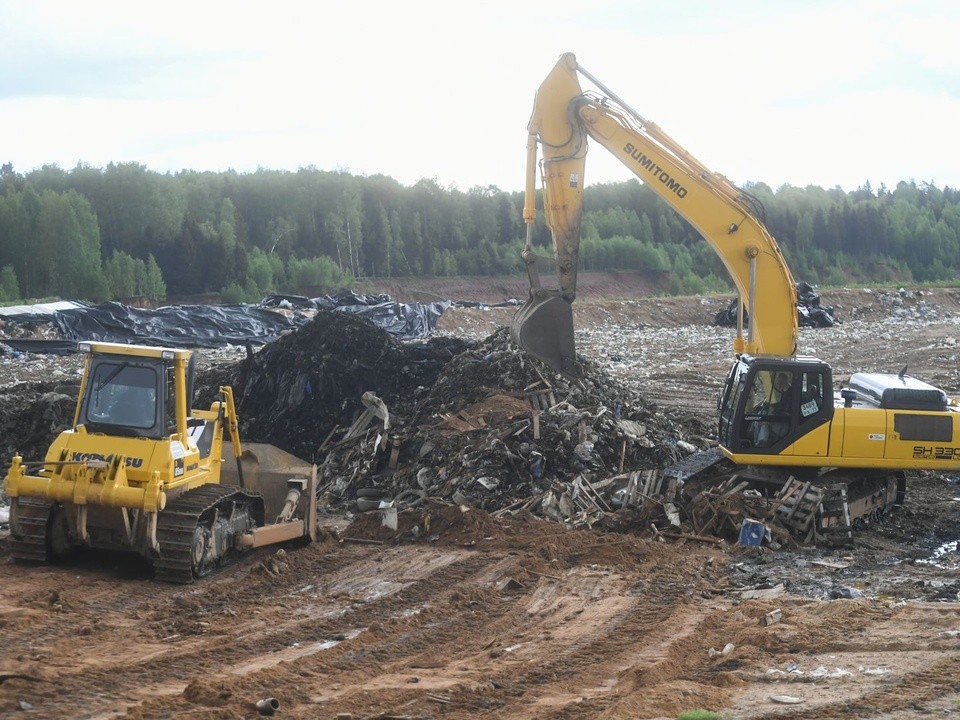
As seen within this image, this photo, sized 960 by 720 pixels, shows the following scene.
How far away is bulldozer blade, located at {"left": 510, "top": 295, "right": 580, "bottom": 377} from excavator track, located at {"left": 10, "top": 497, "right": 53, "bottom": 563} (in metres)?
6.09

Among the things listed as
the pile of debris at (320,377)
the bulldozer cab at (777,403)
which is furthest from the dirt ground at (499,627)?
the pile of debris at (320,377)

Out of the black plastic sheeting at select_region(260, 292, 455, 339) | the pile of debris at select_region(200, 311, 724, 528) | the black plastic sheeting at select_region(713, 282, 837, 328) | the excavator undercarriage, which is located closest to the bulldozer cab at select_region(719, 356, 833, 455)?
the excavator undercarriage

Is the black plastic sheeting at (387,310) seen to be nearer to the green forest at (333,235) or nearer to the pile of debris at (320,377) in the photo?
the green forest at (333,235)

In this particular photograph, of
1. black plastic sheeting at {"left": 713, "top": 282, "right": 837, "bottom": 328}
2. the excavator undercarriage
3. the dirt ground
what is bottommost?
the dirt ground

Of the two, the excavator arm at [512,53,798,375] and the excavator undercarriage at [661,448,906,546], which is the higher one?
the excavator arm at [512,53,798,375]

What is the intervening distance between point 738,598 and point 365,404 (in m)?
6.87

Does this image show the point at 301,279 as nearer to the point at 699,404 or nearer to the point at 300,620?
the point at 699,404

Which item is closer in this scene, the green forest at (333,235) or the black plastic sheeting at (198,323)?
the black plastic sheeting at (198,323)

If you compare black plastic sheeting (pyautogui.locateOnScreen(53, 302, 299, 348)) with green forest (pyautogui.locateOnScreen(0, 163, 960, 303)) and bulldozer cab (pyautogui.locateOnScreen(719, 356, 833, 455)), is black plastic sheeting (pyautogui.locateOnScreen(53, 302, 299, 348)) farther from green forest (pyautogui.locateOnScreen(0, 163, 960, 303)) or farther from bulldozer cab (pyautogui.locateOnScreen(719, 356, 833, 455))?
bulldozer cab (pyautogui.locateOnScreen(719, 356, 833, 455))

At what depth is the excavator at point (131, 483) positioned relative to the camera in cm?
862

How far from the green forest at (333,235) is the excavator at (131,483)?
113 ft

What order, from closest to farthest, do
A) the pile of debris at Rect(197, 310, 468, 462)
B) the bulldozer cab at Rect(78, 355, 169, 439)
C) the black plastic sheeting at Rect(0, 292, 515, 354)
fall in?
the bulldozer cab at Rect(78, 355, 169, 439), the pile of debris at Rect(197, 310, 468, 462), the black plastic sheeting at Rect(0, 292, 515, 354)

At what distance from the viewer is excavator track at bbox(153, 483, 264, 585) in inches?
344

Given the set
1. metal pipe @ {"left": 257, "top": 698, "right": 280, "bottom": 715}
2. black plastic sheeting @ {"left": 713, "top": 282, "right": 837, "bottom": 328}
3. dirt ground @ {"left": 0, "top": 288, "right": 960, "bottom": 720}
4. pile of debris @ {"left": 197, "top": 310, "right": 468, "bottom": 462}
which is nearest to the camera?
metal pipe @ {"left": 257, "top": 698, "right": 280, "bottom": 715}
